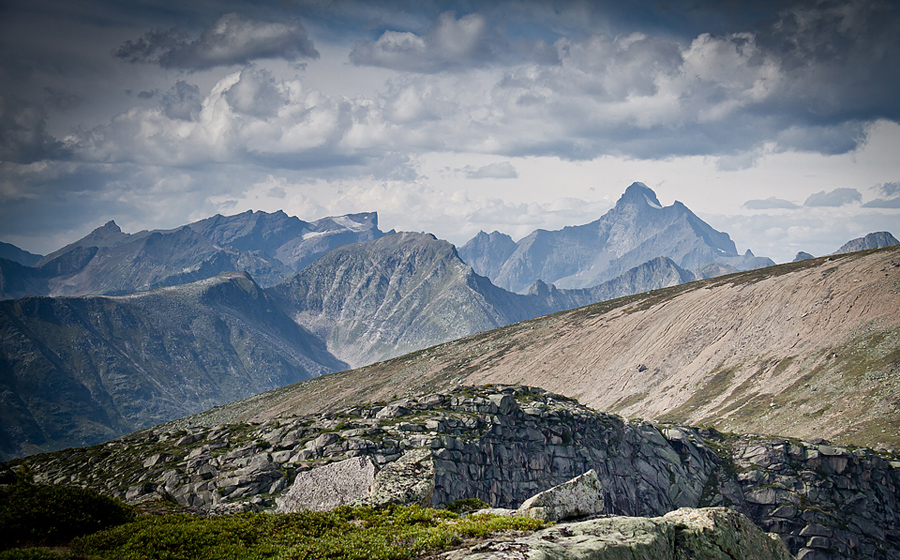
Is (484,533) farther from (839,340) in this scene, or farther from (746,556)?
(839,340)

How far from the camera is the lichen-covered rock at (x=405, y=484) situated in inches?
982

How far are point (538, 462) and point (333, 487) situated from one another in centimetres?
3611

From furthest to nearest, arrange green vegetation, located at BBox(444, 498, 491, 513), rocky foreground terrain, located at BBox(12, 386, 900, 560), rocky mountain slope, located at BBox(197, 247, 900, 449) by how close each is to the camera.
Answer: rocky mountain slope, located at BBox(197, 247, 900, 449), rocky foreground terrain, located at BBox(12, 386, 900, 560), green vegetation, located at BBox(444, 498, 491, 513)

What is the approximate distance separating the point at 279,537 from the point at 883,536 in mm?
82772

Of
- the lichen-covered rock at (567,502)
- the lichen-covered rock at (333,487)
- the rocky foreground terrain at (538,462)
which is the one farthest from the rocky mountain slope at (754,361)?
the lichen-covered rock at (567,502)

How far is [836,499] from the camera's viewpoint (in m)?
73.2

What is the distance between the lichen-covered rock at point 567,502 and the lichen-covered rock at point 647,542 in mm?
2558

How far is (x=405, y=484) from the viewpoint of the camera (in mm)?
26219

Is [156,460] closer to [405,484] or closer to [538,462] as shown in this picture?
[538,462]

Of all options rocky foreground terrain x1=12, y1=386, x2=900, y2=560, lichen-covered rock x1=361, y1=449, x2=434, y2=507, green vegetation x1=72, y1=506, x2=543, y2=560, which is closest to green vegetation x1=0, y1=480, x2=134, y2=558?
green vegetation x1=72, y1=506, x2=543, y2=560

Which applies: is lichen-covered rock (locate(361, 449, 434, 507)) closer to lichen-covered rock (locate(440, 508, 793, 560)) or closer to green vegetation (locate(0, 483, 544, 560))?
green vegetation (locate(0, 483, 544, 560))

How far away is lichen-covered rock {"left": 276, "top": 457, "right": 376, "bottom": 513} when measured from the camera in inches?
1444

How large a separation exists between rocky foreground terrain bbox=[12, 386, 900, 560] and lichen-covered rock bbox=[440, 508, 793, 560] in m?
39.6

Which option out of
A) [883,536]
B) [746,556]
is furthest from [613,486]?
[746,556]
